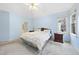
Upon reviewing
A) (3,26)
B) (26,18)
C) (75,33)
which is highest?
(26,18)

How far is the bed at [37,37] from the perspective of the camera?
1842mm

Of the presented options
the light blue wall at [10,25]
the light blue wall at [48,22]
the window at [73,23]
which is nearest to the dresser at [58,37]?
the light blue wall at [48,22]

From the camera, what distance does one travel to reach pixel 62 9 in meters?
1.93

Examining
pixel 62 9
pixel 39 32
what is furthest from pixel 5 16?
pixel 62 9

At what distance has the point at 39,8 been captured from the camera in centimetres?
197

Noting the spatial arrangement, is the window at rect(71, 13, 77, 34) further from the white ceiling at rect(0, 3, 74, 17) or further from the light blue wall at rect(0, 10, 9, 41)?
the light blue wall at rect(0, 10, 9, 41)

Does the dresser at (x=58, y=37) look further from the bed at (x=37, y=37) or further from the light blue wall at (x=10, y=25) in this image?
the light blue wall at (x=10, y=25)

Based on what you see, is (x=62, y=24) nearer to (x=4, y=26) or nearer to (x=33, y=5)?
(x=33, y=5)

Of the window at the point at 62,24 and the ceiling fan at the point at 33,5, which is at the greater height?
the ceiling fan at the point at 33,5

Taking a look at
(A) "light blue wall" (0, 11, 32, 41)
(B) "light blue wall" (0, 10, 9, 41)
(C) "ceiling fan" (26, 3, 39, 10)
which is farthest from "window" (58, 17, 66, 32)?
(B) "light blue wall" (0, 10, 9, 41)

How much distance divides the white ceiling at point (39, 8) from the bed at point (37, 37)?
12.9 inches

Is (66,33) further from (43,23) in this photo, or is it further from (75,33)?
(43,23)

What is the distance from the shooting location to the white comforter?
1842 millimetres

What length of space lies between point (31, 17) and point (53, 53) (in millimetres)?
750
